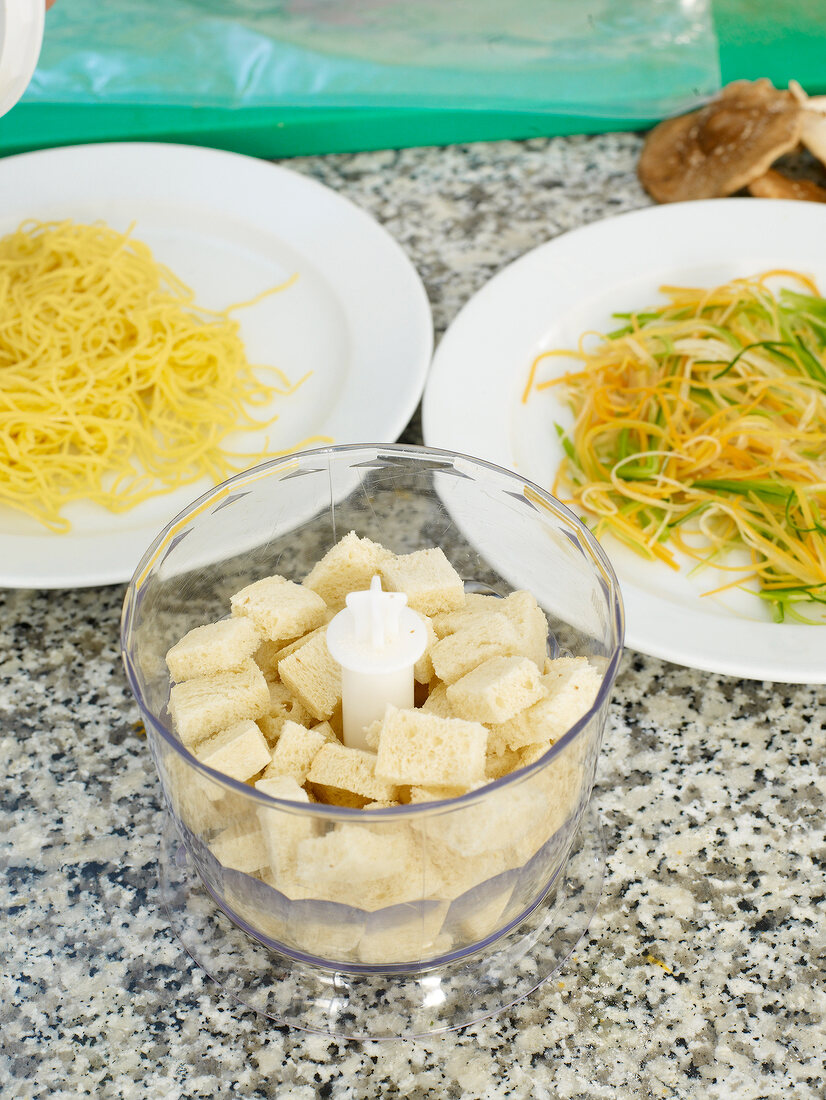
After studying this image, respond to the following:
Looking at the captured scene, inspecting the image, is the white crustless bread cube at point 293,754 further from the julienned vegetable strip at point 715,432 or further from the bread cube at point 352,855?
the julienned vegetable strip at point 715,432

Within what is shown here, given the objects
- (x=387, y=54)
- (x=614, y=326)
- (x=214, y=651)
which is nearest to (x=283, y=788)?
(x=214, y=651)

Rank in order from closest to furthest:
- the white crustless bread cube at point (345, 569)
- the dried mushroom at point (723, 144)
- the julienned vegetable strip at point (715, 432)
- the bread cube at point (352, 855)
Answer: the bread cube at point (352, 855) < the white crustless bread cube at point (345, 569) < the julienned vegetable strip at point (715, 432) < the dried mushroom at point (723, 144)

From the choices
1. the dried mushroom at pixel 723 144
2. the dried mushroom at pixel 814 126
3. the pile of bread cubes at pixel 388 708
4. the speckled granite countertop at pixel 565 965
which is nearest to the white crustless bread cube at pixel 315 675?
the pile of bread cubes at pixel 388 708

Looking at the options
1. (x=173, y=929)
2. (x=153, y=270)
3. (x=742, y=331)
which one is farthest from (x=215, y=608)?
(x=742, y=331)

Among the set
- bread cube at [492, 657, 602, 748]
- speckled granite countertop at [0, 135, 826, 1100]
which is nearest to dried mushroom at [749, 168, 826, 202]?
speckled granite countertop at [0, 135, 826, 1100]

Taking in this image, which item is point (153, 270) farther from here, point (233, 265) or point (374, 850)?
point (374, 850)

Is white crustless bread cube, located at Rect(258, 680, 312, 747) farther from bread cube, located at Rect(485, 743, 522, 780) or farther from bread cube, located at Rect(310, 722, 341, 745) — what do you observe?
bread cube, located at Rect(485, 743, 522, 780)
